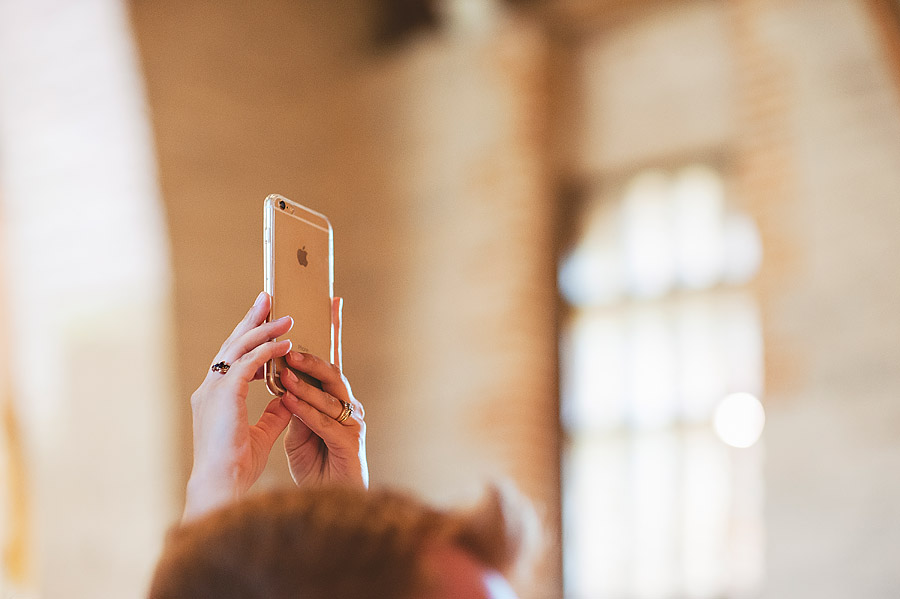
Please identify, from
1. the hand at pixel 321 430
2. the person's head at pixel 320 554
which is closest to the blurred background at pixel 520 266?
the hand at pixel 321 430

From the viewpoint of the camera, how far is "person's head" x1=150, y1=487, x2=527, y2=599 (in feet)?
1.74

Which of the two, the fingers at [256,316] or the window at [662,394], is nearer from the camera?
the fingers at [256,316]

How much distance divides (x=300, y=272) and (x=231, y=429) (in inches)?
12.9

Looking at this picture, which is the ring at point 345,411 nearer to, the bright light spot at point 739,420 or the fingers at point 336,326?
the fingers at point 336,326

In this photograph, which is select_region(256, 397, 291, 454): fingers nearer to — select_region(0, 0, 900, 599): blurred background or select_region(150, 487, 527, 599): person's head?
select_region(150, 487, 527, 599): person's head

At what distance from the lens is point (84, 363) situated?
405 centimetres

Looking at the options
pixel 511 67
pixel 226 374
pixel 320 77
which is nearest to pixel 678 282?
pixel 511 67

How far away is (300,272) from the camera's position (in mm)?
1254

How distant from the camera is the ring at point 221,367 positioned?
104 centimetres

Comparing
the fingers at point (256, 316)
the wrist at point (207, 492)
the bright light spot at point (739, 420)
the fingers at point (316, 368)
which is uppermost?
the fingers at point (256, 316)

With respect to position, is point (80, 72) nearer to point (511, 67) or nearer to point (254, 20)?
point (254, 20)

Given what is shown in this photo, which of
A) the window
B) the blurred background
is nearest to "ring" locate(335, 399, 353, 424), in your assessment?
the blurred background

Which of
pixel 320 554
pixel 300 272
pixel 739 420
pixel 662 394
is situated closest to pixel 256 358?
pixel 300 272

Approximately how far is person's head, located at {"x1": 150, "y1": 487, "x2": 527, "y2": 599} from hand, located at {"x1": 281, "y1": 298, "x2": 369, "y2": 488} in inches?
19.9
